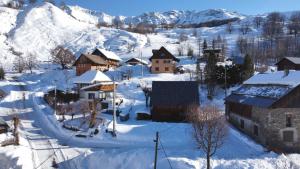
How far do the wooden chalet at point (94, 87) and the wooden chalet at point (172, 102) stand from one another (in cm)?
1188

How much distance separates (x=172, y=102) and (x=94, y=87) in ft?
50.3

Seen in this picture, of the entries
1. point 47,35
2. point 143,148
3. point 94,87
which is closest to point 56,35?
point 47,35

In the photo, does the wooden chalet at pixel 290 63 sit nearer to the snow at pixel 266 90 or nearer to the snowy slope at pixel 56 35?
the snow at pixel 266 90

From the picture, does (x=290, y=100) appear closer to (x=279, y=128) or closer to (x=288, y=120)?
(x=288, y=120)

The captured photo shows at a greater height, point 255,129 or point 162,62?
point 162,62

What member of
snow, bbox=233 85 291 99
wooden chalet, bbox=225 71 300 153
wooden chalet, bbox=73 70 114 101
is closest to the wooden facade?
wooden chalet, bbox=73 70 114 101

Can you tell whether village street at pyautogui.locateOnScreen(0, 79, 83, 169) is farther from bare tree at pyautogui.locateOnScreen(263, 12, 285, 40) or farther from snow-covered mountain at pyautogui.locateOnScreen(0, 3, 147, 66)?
bare tree at pyautogui.locateOnScreen(263, 12, 285, 40)

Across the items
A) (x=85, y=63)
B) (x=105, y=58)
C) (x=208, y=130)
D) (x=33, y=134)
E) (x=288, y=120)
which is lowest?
(x=33, y=134)

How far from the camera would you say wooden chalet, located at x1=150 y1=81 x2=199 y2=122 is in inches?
1955

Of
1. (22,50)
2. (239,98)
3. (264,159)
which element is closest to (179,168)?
(264,159)

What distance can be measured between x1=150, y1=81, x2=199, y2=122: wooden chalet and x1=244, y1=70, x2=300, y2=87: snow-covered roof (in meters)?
7.95

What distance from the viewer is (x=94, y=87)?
195 feet

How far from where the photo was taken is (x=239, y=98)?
46.7 m

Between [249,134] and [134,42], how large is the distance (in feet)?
378
